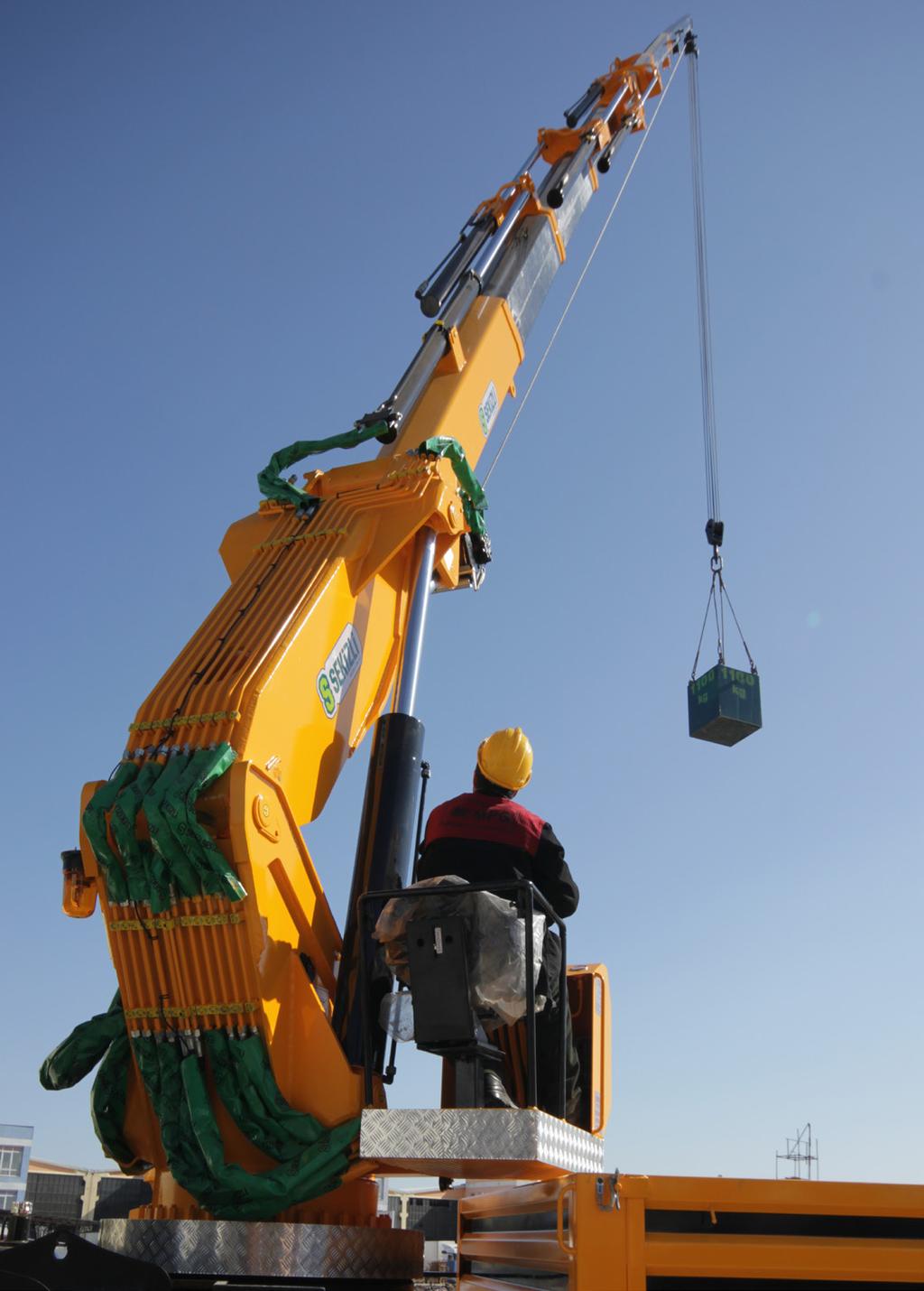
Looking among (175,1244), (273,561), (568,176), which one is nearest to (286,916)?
(175,1244)

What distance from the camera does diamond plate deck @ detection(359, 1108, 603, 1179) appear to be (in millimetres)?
4125

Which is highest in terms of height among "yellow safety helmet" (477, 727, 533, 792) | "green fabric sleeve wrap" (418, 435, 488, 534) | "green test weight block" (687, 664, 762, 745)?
"green fabric sleeve wrap" (418, 435, 488, 534)

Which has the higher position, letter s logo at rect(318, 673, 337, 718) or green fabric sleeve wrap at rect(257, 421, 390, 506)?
green fabric sleeve wrap at rect(257, 421, 390, 506)

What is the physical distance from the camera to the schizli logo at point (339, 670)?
6129mm

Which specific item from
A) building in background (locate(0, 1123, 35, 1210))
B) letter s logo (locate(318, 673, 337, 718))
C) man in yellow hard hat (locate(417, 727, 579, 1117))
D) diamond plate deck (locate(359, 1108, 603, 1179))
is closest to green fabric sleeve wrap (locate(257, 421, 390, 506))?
letter s logo (locate(318, 673, 337, 718))

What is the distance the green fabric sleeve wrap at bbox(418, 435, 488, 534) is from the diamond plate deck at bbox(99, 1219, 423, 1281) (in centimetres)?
421

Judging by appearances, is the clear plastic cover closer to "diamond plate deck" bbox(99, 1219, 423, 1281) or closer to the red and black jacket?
the red and black jacket

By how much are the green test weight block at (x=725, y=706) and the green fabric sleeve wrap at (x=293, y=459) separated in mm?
3940

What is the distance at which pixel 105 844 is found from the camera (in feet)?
17.1

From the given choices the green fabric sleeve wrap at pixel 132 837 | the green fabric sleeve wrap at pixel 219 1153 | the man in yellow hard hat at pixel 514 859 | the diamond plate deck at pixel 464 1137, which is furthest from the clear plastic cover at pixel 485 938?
the green fabric sleeve wrap at pixel 132 837

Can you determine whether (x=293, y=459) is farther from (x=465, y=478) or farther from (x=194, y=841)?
(x=194, y=841)

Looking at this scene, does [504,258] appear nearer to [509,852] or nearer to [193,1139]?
[509,852]

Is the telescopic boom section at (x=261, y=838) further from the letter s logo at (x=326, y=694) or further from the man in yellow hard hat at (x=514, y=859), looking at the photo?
the man in yellow hard hat at (x=514, y=859)

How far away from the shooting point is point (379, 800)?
6000 mm
